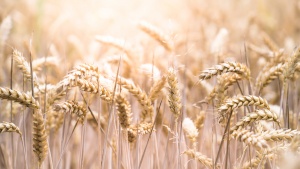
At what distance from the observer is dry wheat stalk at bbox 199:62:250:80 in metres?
1.20

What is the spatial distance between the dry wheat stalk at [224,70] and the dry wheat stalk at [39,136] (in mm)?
479

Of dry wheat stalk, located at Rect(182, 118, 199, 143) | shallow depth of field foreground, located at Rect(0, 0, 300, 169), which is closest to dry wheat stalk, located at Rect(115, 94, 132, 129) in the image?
shallow depth of field foreground, located at Rect(0, 0, 300, 169)

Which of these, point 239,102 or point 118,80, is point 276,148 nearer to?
point 239,102

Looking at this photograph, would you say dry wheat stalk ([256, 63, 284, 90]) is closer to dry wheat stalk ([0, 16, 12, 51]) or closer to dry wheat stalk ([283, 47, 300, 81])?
dry wheat stalk ([283, 47, 300, 81])

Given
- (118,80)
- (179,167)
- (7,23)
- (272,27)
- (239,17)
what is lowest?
(179,167)

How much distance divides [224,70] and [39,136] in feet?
1.92

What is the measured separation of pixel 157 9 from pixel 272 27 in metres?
2.69

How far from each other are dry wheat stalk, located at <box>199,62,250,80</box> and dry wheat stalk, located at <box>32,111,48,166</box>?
0.48 m

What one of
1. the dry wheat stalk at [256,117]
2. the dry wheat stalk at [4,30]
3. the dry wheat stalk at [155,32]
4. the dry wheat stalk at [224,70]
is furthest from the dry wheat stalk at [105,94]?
the dry wheat stalk at [4,30]

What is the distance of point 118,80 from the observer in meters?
1.34

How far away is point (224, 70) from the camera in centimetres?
124

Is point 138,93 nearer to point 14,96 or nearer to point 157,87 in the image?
point 157,87

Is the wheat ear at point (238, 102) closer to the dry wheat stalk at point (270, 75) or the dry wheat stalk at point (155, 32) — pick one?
the dry wheat stalk at point (270, 75)

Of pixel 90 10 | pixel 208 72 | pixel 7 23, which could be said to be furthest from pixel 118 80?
pixel 90 10
